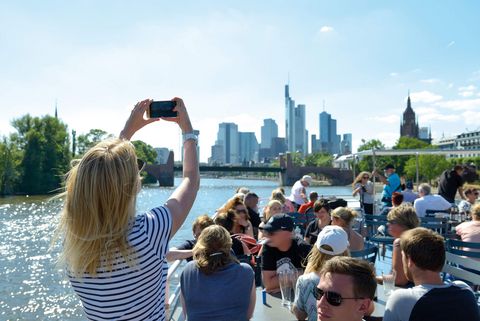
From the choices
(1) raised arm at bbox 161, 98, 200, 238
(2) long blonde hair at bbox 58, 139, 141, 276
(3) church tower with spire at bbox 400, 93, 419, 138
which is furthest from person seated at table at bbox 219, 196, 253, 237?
(3) church tower with spire at bbox 400, 93, 419, 138

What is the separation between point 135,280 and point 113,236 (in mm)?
214

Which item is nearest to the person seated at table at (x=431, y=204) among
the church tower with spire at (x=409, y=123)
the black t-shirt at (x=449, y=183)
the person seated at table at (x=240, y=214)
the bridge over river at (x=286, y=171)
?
the black t-shirt at (x=449, y=183)

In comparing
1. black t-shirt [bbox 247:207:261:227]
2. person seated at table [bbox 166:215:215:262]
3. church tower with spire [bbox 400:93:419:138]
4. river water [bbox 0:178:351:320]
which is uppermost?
church tower with spire [bbox 400:93:419:138]

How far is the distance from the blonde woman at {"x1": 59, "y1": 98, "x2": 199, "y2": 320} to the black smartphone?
1.72 feet

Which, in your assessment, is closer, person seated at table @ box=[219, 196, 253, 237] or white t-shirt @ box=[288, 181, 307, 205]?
person seated at table @ box=[219, 196, 253, 237]

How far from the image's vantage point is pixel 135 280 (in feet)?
6.03

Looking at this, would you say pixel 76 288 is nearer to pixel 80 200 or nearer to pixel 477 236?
pixel 80 200

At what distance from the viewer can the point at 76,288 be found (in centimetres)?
191

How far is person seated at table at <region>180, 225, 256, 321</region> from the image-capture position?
3.19 m

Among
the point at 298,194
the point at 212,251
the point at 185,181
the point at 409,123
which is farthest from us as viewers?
the point at 409,123

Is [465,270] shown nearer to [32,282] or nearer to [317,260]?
[317,260]

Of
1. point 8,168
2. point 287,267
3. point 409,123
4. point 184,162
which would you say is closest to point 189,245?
point 287,267

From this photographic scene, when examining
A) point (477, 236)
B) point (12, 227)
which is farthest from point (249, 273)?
point (12, 227)

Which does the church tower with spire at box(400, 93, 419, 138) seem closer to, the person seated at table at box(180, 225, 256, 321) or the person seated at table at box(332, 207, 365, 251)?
the person seated at table at box(332, 207, 365, 251)
